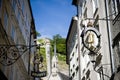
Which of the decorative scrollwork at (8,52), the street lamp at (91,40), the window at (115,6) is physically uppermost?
the window at (115,6)

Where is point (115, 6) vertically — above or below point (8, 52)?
above

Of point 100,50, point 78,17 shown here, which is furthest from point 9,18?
point 78,17

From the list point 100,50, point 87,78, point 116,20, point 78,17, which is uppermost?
point 78,17

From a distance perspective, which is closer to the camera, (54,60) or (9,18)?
(9,18)

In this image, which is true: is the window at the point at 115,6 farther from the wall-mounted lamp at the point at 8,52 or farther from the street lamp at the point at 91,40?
the wall-mounted lamp at the point at 8,52

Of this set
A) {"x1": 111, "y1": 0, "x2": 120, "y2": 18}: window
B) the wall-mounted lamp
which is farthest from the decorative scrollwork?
{"x1": 111, "y1": 0, "x2": 120, "y2": 18}: window

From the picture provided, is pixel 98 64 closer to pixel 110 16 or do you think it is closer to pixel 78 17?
pixel 110 16

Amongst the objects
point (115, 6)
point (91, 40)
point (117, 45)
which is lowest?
point (117, 45)

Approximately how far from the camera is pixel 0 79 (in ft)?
54.4

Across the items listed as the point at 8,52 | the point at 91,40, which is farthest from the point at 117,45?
the point at 8,52

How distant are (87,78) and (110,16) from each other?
928cm

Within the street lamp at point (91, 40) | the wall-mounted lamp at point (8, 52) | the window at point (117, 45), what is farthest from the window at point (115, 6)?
the wall-mounted lamp at point (8, 52)

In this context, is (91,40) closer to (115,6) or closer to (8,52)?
(115,6)

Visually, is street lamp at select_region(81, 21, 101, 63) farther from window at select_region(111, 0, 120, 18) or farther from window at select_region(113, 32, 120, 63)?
window at select_region(111, 0, 120, 18)
